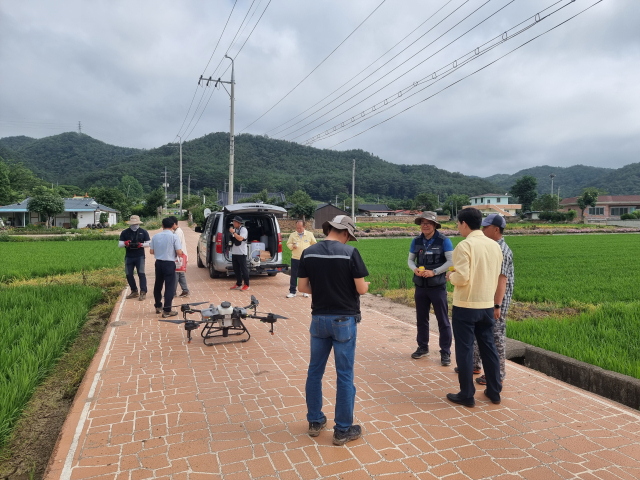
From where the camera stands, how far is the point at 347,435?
3.10 metres

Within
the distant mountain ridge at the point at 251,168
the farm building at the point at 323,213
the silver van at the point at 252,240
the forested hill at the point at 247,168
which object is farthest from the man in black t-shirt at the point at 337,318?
the forested hill at the point at 247,168

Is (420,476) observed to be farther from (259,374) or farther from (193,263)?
(193,263)

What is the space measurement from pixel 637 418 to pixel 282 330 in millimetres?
4312

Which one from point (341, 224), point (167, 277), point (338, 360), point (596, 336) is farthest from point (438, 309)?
point (167, 277)

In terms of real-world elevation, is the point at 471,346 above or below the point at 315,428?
above

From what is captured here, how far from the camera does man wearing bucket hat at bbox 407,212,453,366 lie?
4812mm

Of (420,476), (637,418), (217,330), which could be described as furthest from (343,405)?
(217,330)

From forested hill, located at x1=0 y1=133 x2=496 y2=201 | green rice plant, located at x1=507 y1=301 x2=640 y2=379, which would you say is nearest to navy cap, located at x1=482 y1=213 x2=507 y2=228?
green rice plant, located at x1=507 y1=301 x2=640 y2=379

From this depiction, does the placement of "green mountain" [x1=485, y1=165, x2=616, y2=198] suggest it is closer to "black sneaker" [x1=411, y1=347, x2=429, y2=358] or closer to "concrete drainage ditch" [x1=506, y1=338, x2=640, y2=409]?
"concrete drainage ditch" [x1=506, y1=338, x2=640, y2=409]

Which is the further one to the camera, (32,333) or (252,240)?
(252,240)

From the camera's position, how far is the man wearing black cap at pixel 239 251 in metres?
8.90

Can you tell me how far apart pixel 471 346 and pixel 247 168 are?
83.9 meters

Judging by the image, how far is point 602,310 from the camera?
6.93 m

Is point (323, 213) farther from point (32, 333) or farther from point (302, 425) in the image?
point (302, 425)
